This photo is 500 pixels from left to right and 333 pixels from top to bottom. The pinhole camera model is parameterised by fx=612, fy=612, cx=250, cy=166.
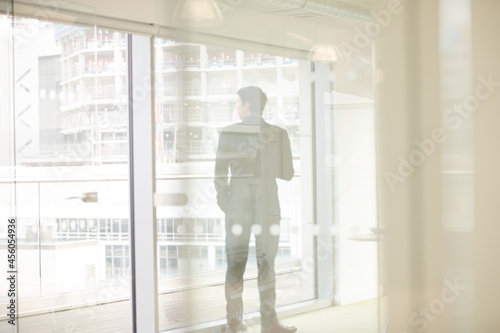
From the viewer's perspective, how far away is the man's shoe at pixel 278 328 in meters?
2.98

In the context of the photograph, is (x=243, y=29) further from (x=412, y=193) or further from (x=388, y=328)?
(x=388, y=328)

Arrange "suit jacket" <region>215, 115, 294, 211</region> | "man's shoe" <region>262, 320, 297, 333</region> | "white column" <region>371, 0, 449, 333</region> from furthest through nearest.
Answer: "white column" <region>371, 0, 449, 333</region>
"man's shoe" <region>262, 320, 297, 333</region>
"suit jacket" <region>215, 115, 294, 211</region>

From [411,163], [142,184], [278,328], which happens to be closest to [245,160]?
[278,328]

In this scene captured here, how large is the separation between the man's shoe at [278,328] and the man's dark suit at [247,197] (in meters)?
0.08

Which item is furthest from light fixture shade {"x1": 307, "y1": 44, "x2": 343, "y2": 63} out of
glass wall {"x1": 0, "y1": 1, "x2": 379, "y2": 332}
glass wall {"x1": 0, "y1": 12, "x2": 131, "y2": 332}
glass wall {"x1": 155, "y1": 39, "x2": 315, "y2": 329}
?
glass wall {"x1": 0, "y1": 12, "x2": 131, "y2": 332}

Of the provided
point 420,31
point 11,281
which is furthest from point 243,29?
point 11,281

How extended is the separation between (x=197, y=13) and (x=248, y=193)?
885mm

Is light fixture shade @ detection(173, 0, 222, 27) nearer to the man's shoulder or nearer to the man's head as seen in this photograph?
the man's head

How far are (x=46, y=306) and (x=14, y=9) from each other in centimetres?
174

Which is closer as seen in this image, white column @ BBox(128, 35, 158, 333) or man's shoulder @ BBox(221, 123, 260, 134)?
man's shoulder @ BBox(221, 123, 260, 134)

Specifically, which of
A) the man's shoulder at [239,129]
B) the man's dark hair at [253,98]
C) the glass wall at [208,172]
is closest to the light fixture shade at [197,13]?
the glass wall at [208,172]

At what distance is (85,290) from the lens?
3.97 m

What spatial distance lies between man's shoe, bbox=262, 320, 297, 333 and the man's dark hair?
1031 mm

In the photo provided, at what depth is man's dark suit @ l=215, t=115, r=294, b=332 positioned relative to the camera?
2.88 metres
